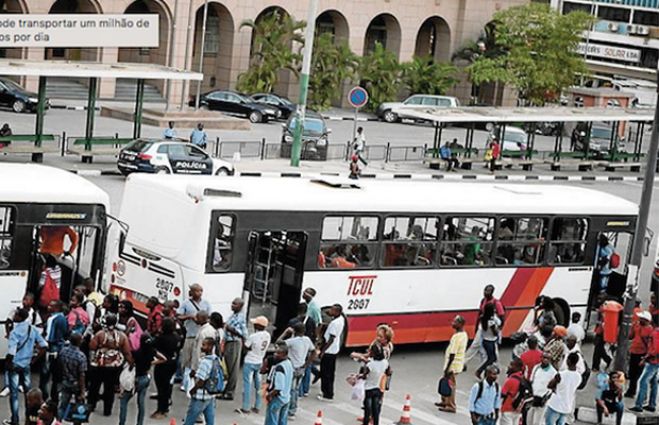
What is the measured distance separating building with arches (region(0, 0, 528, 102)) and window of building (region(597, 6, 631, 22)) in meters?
42.5

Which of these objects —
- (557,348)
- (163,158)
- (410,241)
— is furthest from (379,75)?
(557,348)

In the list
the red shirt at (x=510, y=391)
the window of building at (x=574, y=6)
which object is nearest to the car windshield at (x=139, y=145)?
the red shirt at (x=510, y=391)

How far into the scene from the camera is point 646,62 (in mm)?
110562

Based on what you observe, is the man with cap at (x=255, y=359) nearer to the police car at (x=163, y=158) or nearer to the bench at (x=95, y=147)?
the police car at (x=163, y=158)

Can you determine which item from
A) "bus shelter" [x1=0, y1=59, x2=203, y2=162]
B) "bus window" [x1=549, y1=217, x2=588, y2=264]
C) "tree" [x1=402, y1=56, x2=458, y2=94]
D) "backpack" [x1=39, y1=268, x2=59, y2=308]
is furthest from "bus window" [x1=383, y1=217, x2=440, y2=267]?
"tree" [x1=402, y1=56, x2=458, y2=94]

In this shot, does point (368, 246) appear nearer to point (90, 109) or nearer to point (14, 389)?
point (14, 389)

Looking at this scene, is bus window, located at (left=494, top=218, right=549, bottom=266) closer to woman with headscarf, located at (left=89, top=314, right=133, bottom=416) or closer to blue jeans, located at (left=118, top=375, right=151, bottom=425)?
blue jeans, located at (left=118, top=375, right=151, bottom=425)

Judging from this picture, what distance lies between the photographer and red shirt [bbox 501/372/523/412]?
17.1m

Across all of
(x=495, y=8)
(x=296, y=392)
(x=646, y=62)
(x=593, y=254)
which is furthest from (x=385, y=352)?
(x=646, y=62)

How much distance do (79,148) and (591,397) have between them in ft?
71.7

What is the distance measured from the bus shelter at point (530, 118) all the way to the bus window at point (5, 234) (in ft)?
80.3

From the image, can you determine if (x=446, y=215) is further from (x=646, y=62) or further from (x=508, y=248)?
(x=646, y=62)

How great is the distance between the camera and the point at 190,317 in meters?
18.5

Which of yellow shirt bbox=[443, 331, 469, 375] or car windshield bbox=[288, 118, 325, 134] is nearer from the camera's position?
yellow shirt bbox=[443, 331, 469, 375]
